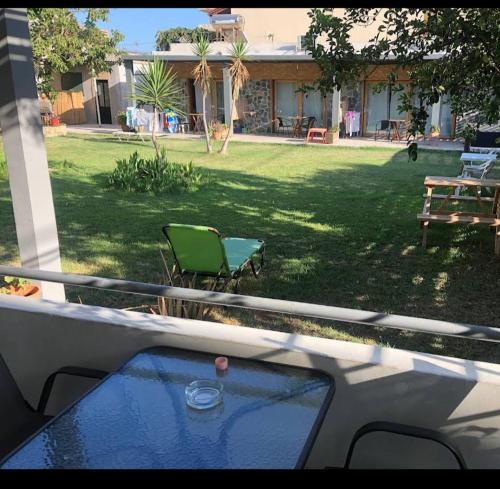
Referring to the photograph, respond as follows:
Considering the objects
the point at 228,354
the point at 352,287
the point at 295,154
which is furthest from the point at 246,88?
the point at 228,354

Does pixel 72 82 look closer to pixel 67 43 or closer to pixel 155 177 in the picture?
pixel 67 43

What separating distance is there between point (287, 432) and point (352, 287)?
361cm

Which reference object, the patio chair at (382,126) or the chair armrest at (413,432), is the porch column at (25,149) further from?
the patio chair at (382,126)

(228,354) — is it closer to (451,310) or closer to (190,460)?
(190,460)

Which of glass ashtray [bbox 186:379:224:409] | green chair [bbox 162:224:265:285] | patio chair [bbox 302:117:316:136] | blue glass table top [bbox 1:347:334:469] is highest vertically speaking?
patio chair [bbox 302:117:316:136]

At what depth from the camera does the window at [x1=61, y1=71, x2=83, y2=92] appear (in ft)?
82.0

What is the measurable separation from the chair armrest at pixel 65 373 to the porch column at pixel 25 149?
1.46m

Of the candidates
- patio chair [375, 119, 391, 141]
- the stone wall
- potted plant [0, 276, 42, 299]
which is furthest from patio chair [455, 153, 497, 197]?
the stone wall

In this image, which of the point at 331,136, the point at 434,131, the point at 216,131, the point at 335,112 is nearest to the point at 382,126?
the point at 335,112

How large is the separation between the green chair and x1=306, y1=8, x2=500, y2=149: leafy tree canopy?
169 cm

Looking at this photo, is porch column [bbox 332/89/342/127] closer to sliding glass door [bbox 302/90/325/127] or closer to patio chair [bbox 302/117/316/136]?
patio chair [bbox 302/117/316/136]

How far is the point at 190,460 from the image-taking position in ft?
5.13

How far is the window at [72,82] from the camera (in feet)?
82.0

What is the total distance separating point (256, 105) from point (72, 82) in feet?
33.6
